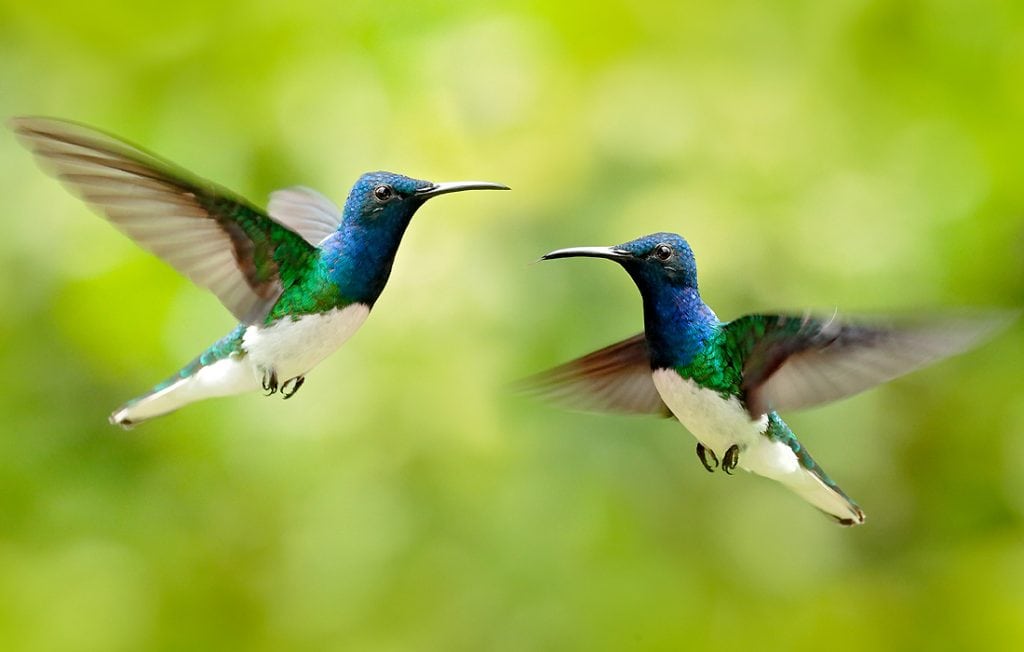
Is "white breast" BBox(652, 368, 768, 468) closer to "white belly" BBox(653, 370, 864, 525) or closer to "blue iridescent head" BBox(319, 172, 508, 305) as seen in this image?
"white belly" BBox(653, 370, 864, 525)

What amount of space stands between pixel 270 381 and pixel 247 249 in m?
0.16

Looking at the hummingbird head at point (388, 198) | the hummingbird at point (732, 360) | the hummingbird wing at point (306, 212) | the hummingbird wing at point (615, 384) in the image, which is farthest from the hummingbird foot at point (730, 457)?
the hummingbird wing at point (306, 212)

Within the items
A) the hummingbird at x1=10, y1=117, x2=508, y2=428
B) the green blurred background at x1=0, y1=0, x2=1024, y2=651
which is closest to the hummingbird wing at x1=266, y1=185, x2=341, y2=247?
the hummingbird at x1=10, y1=117, x2=508, y2=428

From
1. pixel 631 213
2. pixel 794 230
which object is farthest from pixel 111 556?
pixel 794 230

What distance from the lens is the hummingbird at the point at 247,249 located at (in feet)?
3.93

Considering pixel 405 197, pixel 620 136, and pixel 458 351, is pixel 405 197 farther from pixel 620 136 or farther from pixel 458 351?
pixel 620 136

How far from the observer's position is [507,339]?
10.6ft

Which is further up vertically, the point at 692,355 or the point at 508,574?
the point at 692,355

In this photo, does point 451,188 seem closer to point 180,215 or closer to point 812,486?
point 180,215

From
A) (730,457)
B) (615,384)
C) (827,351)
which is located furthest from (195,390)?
(827,351)

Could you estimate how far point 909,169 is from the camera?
374 centimetres

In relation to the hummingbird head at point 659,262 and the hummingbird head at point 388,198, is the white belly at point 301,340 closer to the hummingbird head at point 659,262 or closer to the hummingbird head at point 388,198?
the hummingbird head at point 388,198

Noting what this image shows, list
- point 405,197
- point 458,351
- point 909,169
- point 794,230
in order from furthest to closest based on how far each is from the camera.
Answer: point 909,169
point 794,230
point 458,351
point 405,197

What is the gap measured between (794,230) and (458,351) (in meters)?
1.07
